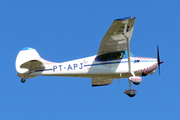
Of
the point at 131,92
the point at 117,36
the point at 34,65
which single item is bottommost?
the point at 131,92

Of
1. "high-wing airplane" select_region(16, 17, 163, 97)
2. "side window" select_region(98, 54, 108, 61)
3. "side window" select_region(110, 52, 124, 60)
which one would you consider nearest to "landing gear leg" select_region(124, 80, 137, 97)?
"high-wing airplane" select_region(16, 17, 163, 97)

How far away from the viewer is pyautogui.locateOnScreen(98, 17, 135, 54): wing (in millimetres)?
14422

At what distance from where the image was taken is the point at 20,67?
15.8 m

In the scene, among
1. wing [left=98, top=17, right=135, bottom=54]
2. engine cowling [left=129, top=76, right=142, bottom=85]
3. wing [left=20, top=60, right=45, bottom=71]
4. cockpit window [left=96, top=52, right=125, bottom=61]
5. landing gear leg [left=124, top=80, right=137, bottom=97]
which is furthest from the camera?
landing gear leg [left=124, top=80, right=137, bottom=97]

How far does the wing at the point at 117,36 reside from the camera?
47.3 feet

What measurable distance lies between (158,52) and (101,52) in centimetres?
275

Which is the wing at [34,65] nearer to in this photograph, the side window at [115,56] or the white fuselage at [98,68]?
the white fuselage at [98,68]

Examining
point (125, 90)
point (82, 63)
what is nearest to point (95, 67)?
point (82, 63)

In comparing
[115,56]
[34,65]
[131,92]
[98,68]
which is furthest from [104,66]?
[34,65]

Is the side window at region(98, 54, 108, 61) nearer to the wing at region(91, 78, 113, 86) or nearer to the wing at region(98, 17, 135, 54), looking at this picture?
the wing at region(98, 17, 135, 54)

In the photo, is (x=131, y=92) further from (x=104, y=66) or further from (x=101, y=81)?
(x=101, y=81)

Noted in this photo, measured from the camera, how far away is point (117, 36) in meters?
15.4

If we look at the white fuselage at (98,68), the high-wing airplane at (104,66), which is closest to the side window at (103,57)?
the high-wing airplane at (104,66)

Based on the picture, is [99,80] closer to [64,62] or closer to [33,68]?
[64,62]
